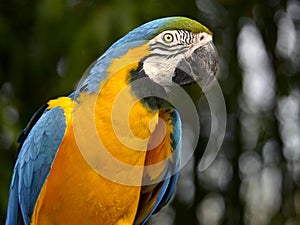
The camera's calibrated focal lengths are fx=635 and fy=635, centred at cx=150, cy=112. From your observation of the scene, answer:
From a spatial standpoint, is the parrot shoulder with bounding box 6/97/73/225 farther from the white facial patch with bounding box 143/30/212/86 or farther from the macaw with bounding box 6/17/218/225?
the white facial patch with bounding box 143/30/212/86

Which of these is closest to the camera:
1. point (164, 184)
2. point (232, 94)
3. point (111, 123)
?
point (111, 123)

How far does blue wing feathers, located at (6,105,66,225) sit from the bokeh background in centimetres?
65

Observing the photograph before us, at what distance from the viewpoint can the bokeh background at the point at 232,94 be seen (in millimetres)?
2068

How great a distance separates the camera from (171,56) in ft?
4.13

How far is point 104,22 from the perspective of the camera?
194 centimetres

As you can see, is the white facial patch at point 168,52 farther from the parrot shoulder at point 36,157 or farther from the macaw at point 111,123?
the parrot shoulder at point 36,157

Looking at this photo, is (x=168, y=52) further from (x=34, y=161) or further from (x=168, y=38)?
(x=34, y=161)

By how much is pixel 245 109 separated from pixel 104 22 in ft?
2.01

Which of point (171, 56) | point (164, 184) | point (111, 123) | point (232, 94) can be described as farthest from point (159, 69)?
point (232, 94)

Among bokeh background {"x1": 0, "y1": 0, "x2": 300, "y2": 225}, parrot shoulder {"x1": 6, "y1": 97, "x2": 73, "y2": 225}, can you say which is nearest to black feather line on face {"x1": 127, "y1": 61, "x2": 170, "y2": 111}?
parrot shoulder {"x1": 6, "y1": 97, "x2": 73, "y2": 225}

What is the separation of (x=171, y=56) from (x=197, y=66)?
6 cm

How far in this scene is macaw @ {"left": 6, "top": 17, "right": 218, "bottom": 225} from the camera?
1245mm

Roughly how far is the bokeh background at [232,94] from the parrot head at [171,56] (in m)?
0.75

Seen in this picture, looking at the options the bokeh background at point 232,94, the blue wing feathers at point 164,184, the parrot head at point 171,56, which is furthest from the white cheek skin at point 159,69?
the bokeh background at point 232,94
